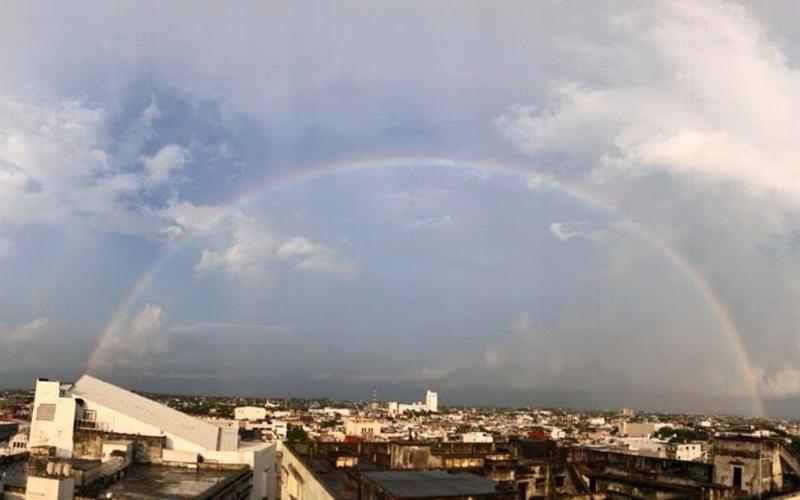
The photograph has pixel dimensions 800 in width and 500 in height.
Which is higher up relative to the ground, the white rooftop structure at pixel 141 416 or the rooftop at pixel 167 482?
the white rooftop structure at pixel 141 416

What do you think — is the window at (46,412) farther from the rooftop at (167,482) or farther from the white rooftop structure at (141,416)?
the rooftop at (167,482)

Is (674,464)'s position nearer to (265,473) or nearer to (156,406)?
(265,473)

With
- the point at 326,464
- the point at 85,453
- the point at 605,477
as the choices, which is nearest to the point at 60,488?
the point at 326,464

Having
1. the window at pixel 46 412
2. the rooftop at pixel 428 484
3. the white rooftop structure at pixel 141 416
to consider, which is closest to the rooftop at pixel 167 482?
the white rooftop structure at pixel 141 416

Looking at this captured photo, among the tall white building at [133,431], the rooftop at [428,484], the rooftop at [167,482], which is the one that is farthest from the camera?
the tall white building at [133,431]

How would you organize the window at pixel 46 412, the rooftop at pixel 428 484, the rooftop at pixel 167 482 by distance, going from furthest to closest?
1. the window at pixel 46 412
2. the rooftop at pixel 167 482
3. the rooftop at pixel 428 484

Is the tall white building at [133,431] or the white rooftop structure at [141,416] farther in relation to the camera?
the white rooftop structure at [141,416]

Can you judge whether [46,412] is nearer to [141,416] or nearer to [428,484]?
[141,416]

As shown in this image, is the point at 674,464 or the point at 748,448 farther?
the point at 674,464
